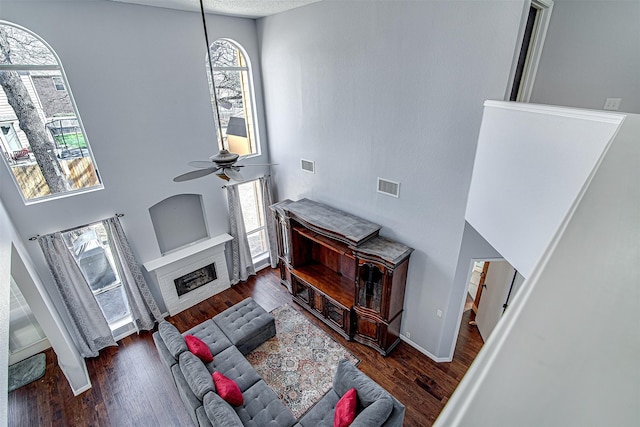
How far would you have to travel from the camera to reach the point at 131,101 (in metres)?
4.75

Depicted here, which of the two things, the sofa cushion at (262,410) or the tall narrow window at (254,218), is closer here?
the sofa cushion at (262,410)

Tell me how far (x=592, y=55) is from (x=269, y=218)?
19.6ft

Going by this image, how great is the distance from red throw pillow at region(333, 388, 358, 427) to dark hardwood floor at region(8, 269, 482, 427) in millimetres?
1160

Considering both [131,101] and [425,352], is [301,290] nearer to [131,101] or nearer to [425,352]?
[425,352]

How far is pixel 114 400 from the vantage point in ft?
14.7

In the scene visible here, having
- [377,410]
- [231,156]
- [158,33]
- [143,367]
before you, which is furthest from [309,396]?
[158,33]

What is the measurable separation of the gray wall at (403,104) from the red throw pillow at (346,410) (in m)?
1.95

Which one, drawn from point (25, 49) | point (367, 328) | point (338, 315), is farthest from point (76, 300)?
point (367, 328)

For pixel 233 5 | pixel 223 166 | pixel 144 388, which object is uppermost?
pixel 233 5

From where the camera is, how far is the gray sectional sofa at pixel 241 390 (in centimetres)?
338

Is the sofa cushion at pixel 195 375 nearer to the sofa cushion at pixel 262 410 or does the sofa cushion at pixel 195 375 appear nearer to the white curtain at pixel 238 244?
the sofa cushion at pixel 262 410

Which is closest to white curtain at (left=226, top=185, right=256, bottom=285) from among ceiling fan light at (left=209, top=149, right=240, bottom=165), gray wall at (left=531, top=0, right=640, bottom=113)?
ceiling fan light at (left=209, top=149, right=240, bottom=165)

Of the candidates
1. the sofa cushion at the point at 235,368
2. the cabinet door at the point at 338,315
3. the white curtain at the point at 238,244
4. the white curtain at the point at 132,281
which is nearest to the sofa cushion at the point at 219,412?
the sofa cushion at the point at 235,368

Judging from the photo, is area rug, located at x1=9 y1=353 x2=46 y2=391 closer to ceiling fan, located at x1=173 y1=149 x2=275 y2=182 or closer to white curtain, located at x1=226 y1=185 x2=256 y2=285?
white curtain, located at x1=226 y1=185 x2=256 y2=285
